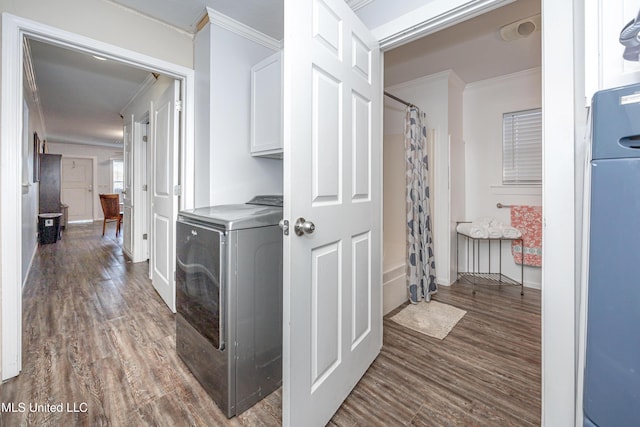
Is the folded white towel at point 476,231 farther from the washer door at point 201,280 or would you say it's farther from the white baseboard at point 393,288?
the washer door at point 201,280

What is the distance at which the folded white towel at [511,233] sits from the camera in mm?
2920

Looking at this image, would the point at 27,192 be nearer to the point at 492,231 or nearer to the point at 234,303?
the point at 234,303

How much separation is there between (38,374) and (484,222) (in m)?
3.85

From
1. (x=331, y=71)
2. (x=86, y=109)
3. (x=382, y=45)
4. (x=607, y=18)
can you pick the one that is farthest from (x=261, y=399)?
(x=86, y=109)

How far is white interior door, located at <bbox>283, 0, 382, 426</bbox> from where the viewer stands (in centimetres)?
104

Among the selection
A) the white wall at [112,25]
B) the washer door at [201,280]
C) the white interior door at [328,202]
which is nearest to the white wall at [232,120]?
the white wall at [112,25]

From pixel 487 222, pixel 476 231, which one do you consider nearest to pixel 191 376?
pixel 476 231

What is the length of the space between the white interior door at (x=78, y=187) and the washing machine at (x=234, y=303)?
30.1 ft

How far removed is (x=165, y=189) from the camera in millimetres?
2516

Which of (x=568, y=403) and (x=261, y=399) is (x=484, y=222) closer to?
(x=568, y=403)

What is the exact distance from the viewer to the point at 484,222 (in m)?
3.08

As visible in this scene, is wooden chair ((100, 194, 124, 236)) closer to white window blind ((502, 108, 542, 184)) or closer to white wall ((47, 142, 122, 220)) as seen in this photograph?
white wall ((47, 142, 122, 220))

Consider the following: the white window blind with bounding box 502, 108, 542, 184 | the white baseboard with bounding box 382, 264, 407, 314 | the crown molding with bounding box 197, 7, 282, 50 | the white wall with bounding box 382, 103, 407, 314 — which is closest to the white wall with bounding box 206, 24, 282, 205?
the crown molding with bounding box 197, 7, 282, 50

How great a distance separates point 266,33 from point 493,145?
2791 mm
